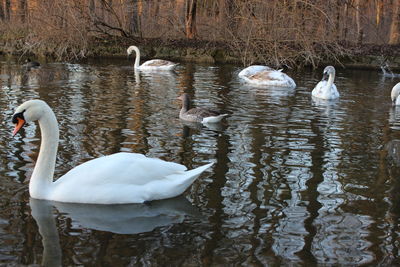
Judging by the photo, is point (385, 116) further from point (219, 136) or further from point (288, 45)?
point (288, 45)

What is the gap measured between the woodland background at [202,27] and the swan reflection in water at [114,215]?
1376cm

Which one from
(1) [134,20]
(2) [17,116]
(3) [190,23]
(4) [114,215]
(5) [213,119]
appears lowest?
(4) [114,215]

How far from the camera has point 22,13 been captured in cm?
2339

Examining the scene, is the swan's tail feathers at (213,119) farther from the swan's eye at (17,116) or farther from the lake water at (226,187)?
the swan's eye at (17,116)

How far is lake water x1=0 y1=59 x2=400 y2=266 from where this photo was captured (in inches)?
167

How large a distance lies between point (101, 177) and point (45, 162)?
58 centimetres

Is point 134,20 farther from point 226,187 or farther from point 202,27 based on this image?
point 226,187

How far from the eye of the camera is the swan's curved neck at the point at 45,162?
518cm

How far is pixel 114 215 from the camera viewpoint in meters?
4.94

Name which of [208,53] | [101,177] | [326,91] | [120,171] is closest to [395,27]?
[208,53]

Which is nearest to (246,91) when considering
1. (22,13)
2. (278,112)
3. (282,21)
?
(278,112)

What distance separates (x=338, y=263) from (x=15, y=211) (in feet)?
9.10

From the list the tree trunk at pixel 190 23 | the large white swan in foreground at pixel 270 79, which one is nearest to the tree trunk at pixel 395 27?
the tree trunk at pixel 190 23

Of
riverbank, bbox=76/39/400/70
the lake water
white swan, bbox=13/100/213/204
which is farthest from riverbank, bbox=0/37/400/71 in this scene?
white swan, bbox=13/100/213/204
